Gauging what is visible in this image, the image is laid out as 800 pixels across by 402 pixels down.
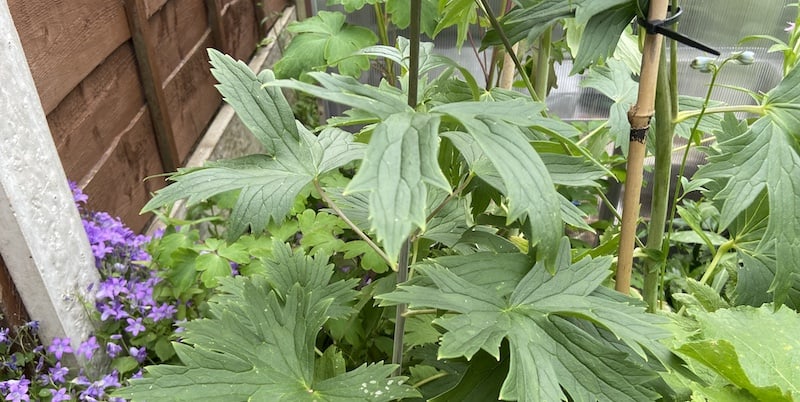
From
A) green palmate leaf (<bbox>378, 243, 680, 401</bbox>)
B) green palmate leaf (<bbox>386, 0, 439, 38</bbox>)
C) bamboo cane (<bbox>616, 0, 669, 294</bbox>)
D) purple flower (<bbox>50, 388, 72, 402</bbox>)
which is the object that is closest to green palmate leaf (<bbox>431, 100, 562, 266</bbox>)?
green palmate leaf (<bbox>378, 243, 680, 401</bbox>)

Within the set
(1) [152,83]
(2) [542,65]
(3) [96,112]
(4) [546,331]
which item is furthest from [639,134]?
(1) [152,83]

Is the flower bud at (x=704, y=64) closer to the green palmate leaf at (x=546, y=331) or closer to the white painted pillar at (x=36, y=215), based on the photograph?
the green palmate leaf at (x=546, y=331)

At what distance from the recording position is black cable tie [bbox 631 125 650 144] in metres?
0.67

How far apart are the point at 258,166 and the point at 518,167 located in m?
0.29

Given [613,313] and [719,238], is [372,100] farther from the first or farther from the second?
[719,238]

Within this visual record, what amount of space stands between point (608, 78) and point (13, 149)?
998 mm

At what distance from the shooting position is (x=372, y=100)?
0.49 m

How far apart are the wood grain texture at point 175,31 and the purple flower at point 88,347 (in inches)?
29.1

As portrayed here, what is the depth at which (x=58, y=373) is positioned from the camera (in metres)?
1.12

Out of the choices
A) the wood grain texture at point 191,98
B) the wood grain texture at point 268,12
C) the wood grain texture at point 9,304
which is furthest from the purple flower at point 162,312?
the wood grain texture at point 268,12

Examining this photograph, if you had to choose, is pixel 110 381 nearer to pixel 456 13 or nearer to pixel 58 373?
pixel 58 373

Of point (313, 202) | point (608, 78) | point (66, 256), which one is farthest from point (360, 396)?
point (313, 202)

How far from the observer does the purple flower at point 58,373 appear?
1120 millimetres

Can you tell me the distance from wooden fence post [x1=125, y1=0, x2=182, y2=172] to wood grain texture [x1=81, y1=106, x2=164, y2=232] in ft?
0.07
